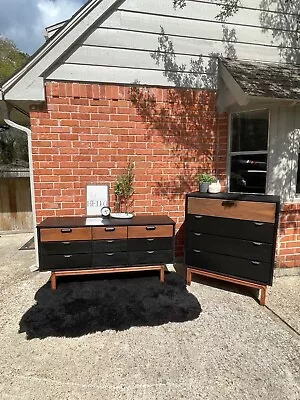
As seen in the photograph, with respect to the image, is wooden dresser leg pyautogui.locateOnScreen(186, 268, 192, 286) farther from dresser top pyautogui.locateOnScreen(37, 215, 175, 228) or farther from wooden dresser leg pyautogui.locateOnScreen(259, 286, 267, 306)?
wooden dresser leg pyautogui.locateOnScreen(259, 286, 267, 306)

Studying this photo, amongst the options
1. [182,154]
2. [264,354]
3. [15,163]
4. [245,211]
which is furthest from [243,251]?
[15,163]

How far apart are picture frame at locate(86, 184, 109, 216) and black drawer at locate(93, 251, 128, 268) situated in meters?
0.84

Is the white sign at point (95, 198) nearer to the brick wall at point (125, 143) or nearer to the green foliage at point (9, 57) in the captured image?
the brick wall at point (125, 143)

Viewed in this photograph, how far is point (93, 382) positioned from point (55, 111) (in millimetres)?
3572

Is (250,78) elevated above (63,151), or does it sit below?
above

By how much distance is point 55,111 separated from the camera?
3.97 metres

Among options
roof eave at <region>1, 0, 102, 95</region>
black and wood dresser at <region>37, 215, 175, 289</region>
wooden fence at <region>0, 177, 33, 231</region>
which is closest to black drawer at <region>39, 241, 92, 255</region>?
black and wood dresser at <region>37, 215, 175, 289</region>

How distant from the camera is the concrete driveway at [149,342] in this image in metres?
2.11

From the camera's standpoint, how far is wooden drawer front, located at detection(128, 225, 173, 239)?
372cm

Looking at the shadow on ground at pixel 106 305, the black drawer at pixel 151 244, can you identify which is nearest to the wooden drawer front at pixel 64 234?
the black drawer at pixel 151 244

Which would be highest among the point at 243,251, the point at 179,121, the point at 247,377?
the point at 179,121

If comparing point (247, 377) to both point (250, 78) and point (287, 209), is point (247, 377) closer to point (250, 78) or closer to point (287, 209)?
point (287, 209)

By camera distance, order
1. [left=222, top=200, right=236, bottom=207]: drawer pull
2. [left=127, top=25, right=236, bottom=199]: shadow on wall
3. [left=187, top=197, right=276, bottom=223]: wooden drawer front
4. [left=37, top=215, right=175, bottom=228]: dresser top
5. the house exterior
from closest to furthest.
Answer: [left=187, top=197, right=276, bottom=223]: wooden drawer front < [left=222, top=200, right=236, bottom=207]: drawer pull < [left=37, top=215, right=175, bottom=228]: dresser top < the house exterior < [left=127, top=25, right=236, bottom=199]: shadow on wall

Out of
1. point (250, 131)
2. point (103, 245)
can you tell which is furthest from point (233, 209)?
point (103, 245)
